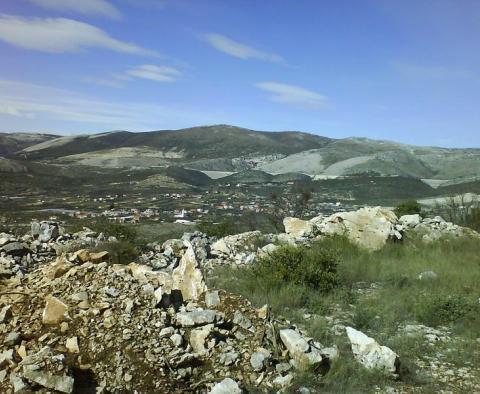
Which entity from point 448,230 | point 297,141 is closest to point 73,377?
point 448,230

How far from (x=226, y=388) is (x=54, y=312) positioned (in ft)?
7.60

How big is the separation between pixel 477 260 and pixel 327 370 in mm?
7205

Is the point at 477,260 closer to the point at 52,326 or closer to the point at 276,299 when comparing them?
the point at 276,299

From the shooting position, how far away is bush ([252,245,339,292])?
830 cm

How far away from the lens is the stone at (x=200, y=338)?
17.8 ft

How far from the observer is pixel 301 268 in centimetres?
846

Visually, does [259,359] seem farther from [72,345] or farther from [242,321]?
[72,345]

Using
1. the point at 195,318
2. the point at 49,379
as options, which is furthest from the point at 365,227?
the point at 49,379

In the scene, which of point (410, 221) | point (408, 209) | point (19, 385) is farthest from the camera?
point (408, 209)

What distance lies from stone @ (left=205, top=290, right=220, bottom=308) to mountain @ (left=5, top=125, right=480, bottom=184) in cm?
5612

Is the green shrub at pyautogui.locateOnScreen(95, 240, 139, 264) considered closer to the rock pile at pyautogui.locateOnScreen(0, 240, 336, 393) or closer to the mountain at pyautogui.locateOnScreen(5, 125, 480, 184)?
the rock pile at pyautogui.locateOnScreen(0, 240, 336, 393)

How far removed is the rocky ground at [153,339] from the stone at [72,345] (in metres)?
0.01

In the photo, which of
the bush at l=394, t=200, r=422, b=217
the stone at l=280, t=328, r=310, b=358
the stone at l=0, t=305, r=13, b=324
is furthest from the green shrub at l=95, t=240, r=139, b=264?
the bush at l=394, t=200, r=422, b=217

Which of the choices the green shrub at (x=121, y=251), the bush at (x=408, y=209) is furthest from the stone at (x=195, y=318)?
the bush at (x=408, y=209)
